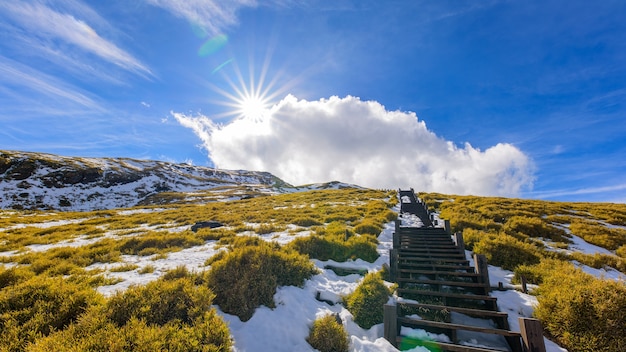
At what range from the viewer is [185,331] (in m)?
4.32

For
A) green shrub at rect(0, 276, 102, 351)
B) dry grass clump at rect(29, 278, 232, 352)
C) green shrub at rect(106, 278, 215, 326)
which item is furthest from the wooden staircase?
green shrub at rect(0, 276, 102, 351)

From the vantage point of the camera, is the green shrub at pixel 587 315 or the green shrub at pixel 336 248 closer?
the green shrub at pixel 587 315

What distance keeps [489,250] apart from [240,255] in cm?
987

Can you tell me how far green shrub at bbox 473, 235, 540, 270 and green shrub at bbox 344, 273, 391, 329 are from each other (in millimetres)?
4693

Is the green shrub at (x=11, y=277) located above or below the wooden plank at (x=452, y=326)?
above

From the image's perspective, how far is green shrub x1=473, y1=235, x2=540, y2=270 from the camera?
9062 millimetres

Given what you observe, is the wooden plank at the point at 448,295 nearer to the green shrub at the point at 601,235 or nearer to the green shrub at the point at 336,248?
the green shrub at the point at 336,248

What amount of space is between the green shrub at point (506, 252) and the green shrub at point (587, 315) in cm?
306

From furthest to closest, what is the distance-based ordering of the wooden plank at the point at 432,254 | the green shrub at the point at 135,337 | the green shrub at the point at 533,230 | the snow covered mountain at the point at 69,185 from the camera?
the snow covered mountain at the point at 69,185, the green shrub at the point at 533,230, the wooden plank at the point at 432,254, the green shrub at the point at 135,337

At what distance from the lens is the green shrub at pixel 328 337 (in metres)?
5.17

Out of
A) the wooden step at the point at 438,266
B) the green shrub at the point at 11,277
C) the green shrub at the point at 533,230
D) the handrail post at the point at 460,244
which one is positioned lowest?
the green shrub at the point at 11,277

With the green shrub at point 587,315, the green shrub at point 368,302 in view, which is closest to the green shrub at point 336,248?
the green shrub at point 368,302

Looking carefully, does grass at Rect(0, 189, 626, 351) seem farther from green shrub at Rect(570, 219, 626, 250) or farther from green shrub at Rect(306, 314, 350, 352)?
green shrub at Rect(306, 314, 350, 352)

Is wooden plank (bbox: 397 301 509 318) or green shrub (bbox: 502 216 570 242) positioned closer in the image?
wooden plank (bbox: 397 301 509 318)
